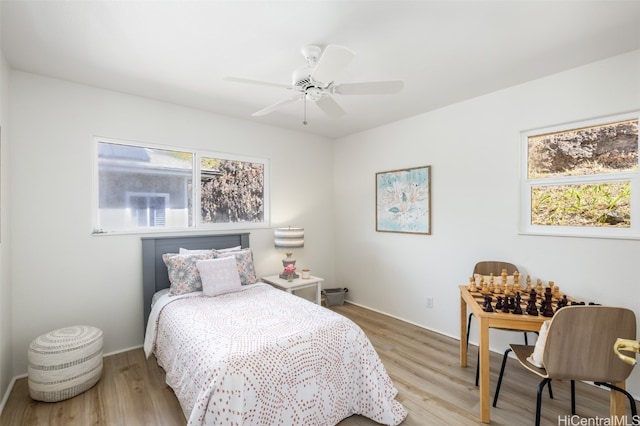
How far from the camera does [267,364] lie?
1.66 m

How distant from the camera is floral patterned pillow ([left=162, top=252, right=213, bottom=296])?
2.76 m

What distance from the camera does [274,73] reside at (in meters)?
2.48

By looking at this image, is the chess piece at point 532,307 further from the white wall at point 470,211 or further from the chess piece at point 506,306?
the white wall at point 470,211

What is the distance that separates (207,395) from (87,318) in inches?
79.4

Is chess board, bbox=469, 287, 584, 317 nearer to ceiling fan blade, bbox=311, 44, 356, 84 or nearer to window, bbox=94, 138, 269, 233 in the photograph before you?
ceiling fan blade, bbox=311, 44, 356, 84

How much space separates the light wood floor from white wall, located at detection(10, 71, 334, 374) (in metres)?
0.47

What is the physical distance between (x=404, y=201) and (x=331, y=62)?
236 cm

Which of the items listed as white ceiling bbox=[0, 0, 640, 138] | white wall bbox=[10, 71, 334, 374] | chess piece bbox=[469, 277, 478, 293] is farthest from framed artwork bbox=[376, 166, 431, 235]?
white wall bbox=[10, 71, 334, 374]

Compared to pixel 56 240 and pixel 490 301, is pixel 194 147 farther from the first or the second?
pixel 490 301

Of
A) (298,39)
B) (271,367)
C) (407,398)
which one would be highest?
(298,39)

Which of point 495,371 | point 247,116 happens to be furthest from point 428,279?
point 247,116

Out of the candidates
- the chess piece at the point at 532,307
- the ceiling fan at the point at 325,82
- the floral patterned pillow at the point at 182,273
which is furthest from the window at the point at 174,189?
the chess piece at the point at 532,307

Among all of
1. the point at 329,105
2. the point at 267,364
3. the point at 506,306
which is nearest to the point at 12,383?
the point at 267,364

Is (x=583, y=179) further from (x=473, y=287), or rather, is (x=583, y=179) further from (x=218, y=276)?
(x=218, y=276)
